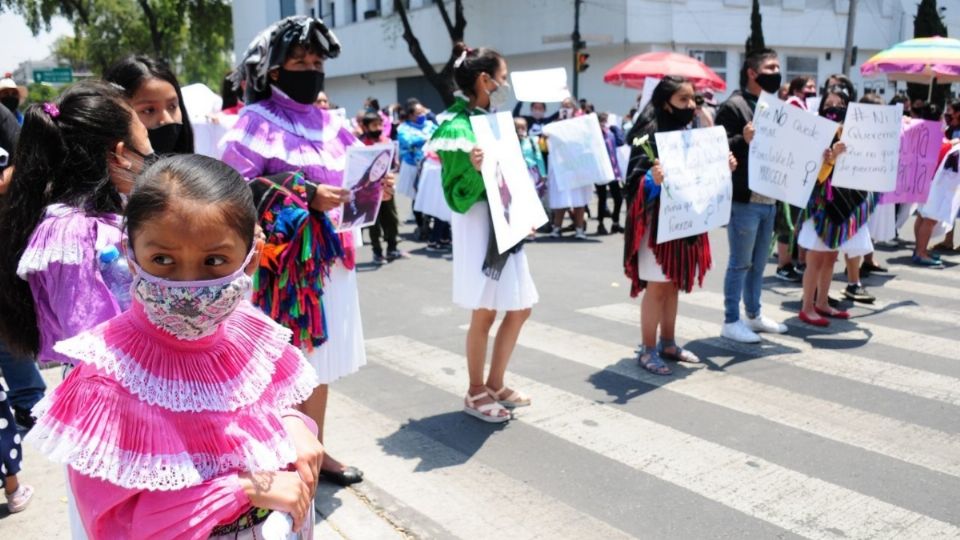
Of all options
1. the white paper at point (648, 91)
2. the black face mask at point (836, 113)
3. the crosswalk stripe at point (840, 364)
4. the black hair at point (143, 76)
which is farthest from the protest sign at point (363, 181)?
the black face mask at point (836, 113)

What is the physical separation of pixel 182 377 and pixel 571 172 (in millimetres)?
9631

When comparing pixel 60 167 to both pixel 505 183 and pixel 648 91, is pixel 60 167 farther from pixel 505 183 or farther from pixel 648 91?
pixel 648 91

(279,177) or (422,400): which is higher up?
(279,177)

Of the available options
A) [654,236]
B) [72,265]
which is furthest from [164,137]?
[654,236]

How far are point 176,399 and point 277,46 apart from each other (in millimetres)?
2310

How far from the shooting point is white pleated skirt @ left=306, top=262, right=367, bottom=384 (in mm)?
3838

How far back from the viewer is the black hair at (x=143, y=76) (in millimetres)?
3131

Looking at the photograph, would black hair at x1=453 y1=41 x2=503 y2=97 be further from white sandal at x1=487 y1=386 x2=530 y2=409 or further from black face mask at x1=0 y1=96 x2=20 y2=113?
black face mask at x1=0 y1=96 x2=20 y2=113

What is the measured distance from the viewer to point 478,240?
4.80 m

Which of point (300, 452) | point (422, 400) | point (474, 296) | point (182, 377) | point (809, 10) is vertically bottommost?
point (422, 400)

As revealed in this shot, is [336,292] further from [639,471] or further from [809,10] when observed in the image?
[809,10]

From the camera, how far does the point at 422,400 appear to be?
215 inches

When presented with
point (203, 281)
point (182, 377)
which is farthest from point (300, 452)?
point (203, 281)

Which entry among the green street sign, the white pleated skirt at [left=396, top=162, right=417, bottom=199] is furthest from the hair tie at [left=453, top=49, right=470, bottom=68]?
the green street sign
